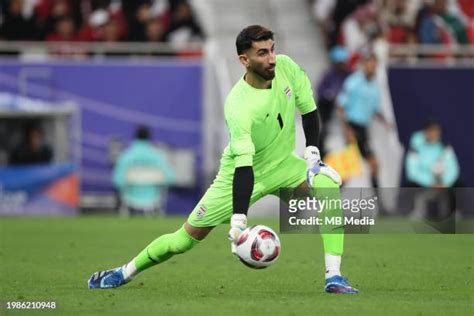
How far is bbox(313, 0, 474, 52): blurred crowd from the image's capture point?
25562 mm

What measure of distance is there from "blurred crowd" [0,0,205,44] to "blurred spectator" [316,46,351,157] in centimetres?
305

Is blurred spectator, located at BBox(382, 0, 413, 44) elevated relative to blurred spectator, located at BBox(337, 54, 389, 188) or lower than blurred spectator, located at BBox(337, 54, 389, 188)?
elevated

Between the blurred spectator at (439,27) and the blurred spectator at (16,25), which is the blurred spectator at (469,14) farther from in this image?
the blurred spectator at (16,25)

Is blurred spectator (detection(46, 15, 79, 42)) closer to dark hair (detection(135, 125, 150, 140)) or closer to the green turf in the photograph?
dark hair (detection(135, 125, 150, 140))

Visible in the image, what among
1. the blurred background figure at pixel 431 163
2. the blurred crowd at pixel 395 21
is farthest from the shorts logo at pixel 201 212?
the blurred crowd at pixel 395 21

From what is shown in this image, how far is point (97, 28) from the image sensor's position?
84.6 ft

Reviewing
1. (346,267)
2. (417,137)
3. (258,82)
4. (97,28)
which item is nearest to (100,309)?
(258,82)

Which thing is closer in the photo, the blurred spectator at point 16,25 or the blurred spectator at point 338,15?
the blurred spectator at point 16,25

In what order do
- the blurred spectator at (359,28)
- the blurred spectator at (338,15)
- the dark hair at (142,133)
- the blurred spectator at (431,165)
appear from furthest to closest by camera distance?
the blurred spectator at (338,15), the blurred spectator at (359,28), the dark hair at (142,133), the blurred spectator at (431,165)

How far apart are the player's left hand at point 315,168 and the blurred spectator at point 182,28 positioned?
14.8 meters

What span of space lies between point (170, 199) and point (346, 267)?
11614 millimetres

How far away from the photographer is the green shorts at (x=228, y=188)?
11430mm

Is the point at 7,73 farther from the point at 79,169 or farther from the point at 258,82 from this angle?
the point at 258,82

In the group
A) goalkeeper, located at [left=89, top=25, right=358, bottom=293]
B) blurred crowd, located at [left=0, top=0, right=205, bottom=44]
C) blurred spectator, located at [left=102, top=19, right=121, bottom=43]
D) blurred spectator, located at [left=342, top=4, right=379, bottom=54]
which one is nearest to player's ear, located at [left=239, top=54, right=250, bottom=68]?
goalkeeper, located at [left=89, top=25, right=358, bottom=293]
